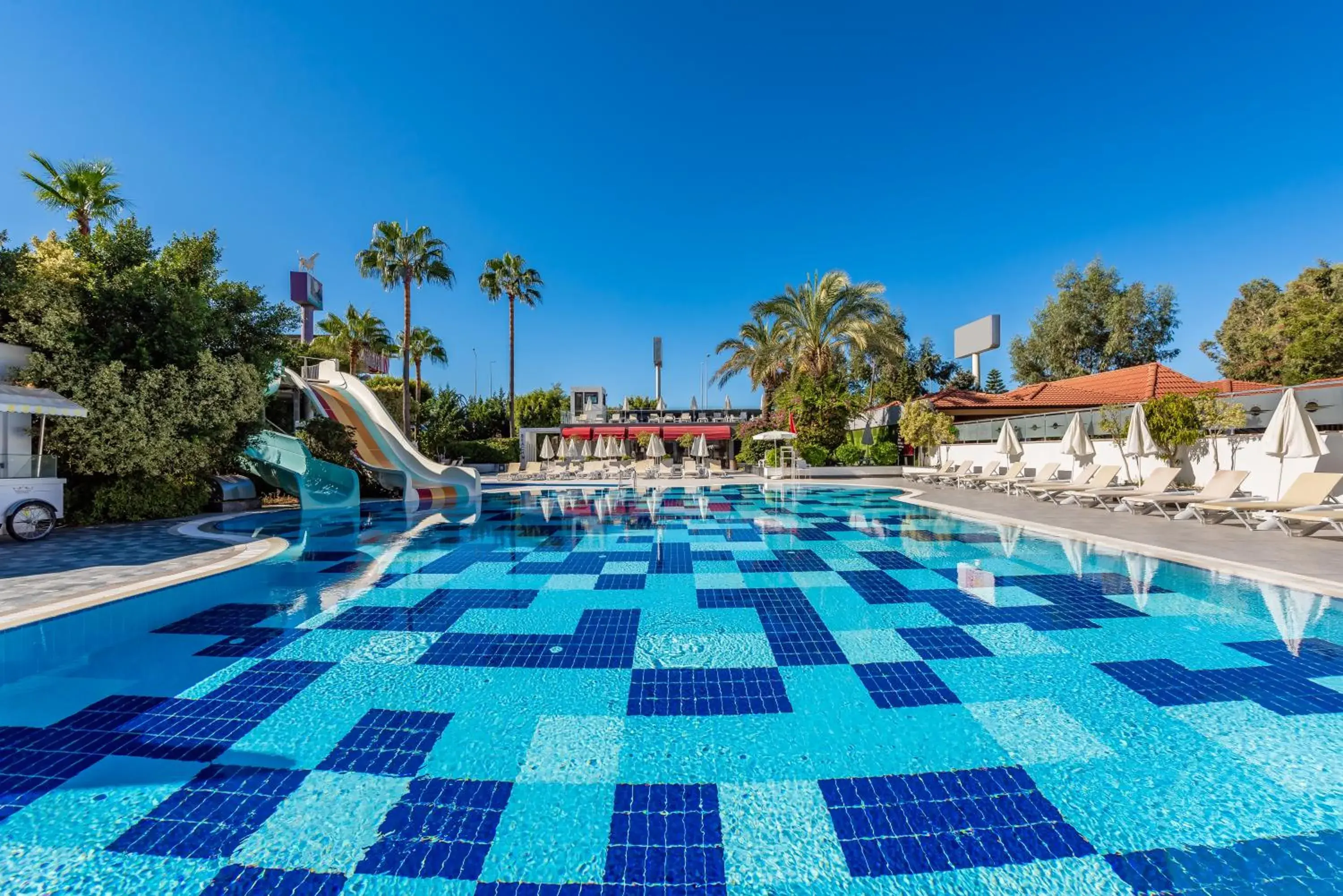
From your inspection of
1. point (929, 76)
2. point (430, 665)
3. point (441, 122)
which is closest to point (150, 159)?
point (441, 122)

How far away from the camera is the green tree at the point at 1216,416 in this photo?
13.2 meters

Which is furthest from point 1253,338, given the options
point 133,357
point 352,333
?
point 352,333

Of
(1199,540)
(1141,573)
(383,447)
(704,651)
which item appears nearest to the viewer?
(704,651)

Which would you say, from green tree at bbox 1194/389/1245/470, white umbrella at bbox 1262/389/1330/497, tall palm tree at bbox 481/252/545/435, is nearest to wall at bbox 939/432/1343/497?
green tree at bbox 1194/389/1245/470

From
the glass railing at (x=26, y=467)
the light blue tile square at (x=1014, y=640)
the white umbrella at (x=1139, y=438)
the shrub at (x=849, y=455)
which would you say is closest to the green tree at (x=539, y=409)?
the shrub at (x=849, y=455)

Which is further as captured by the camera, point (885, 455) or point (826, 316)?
point (885, 455)

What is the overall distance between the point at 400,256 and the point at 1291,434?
3215 centimetres

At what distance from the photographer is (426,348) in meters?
40.8

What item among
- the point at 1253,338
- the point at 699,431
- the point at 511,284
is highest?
the point at 511,284

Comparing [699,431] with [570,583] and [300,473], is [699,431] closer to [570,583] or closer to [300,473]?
[300,473]

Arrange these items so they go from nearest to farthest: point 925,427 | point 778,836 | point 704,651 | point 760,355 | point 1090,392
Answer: point 778,836
point 704,651
point 925,427
point 1090,392
point 760,355

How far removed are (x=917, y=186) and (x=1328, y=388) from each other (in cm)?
2460

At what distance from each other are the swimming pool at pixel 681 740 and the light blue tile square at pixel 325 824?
2 centimetres

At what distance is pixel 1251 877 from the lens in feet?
8.63
